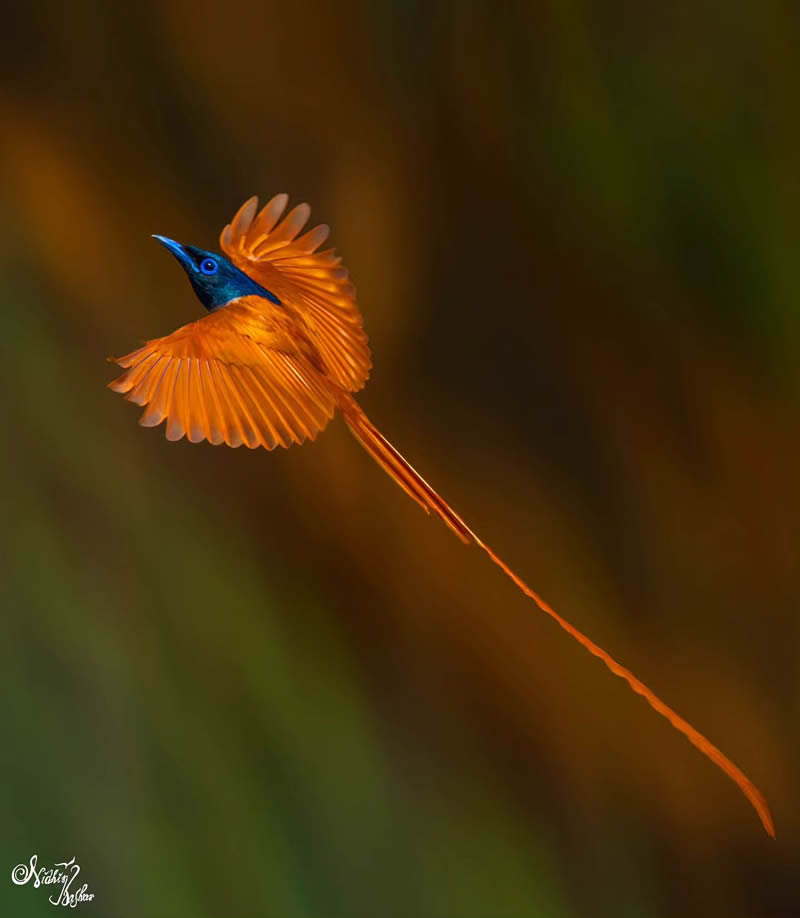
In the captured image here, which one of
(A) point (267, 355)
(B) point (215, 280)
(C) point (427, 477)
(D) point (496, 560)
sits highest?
(B) point (215, 280)

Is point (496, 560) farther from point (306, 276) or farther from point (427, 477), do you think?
point (306, 276)

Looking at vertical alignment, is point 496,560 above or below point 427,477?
below

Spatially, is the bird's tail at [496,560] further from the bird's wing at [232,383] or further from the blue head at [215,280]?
the blue head at [215,280]

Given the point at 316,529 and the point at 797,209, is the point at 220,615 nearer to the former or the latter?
the point at 316,529
